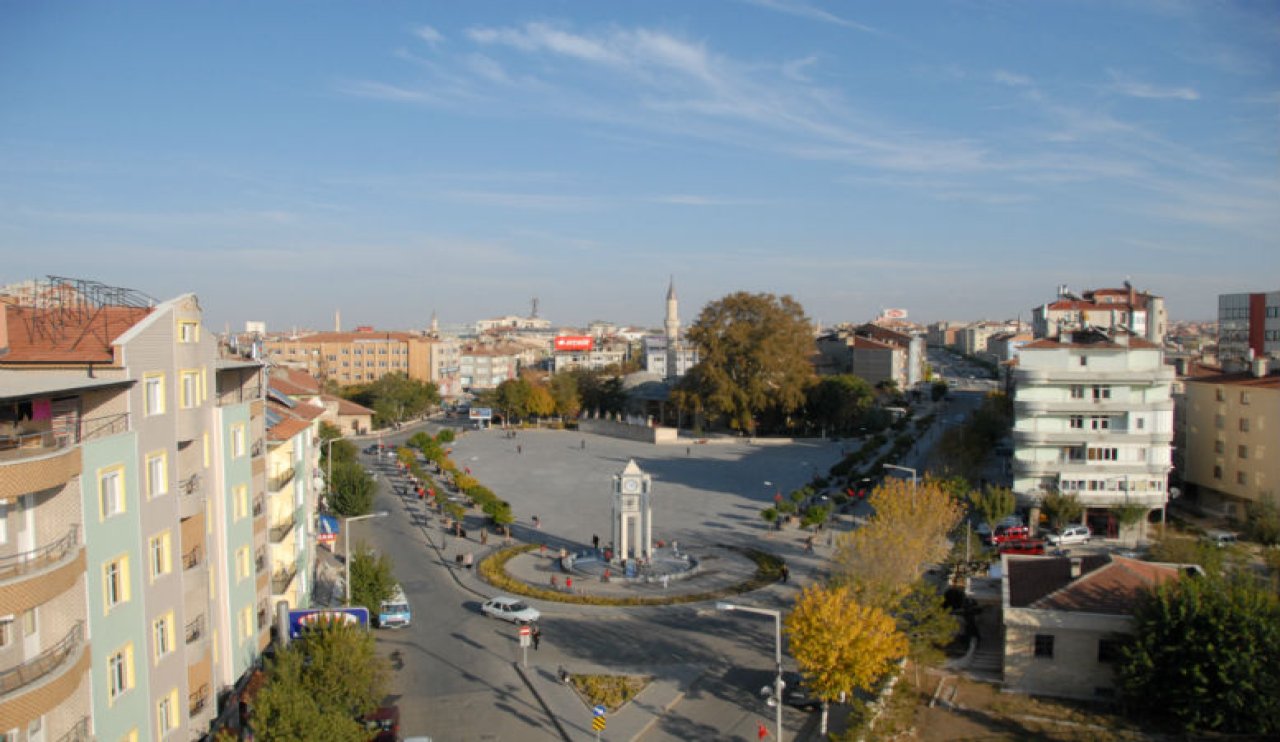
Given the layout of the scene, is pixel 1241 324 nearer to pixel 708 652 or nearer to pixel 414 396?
pixel 708 652

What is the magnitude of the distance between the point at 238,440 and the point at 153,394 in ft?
14.8

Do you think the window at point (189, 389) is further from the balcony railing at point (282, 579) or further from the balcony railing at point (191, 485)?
the balcony railing at point (282, 579)

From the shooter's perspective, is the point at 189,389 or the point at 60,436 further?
the point at 189,389

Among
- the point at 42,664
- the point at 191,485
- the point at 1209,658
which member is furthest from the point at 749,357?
the point at 42,664

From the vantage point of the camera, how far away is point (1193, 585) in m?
19.2

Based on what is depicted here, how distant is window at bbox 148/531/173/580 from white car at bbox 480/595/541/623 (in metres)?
11.8

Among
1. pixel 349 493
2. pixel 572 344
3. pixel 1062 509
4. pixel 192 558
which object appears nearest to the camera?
pixel 192 558

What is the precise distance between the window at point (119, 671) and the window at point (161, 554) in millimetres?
1476

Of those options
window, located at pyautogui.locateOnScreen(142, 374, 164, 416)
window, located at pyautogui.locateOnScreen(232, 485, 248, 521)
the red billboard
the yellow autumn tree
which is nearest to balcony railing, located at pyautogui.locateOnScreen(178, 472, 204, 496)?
window, located at pyautogui.locateOnScreen(142, 374, 164, 416)

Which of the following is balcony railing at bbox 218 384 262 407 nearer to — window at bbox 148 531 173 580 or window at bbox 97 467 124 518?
window at bbox 148 531 173 580

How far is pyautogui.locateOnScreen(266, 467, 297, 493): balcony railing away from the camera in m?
23.8

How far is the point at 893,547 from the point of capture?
75.2 ft

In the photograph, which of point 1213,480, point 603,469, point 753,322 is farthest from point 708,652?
point 753,322

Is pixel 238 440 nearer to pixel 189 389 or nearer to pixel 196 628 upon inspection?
pixel 189 389
